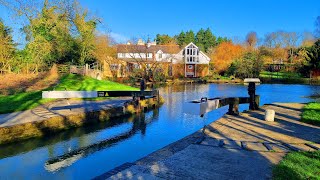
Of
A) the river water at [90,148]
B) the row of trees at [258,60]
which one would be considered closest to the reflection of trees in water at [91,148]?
the river water at [90,148]

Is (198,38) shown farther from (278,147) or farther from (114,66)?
(278,147)

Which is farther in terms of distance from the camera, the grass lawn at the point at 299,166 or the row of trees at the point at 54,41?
the row of trees at the point at 54,41

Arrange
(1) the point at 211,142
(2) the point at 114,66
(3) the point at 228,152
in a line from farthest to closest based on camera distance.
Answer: (2) the point at 114,66 → (1) the point at 211,142 → (3) the point at 228,152

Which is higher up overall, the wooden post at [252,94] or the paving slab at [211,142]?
the wooden post at [252,94]

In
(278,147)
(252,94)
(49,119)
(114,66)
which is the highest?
(114,66)

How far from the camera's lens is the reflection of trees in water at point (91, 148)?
870 cm

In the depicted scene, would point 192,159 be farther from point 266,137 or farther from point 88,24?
point 88,24

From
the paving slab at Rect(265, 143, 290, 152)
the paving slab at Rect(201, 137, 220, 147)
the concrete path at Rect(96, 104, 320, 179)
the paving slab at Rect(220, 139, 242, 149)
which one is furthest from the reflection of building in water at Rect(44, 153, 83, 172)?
the paving slab at Rect(265, 143, 290, 152)

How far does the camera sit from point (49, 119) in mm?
12070

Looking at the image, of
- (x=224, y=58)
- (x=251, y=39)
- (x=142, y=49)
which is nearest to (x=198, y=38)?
(x=251, y=39)

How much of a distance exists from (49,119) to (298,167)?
9.31 meters

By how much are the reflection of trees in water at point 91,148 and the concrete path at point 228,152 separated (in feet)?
9.76

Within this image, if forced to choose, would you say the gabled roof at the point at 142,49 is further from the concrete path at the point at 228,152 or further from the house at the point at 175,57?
the concrete path at the point at 228,152

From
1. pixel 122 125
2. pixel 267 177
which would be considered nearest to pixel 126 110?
pixel 122 125
